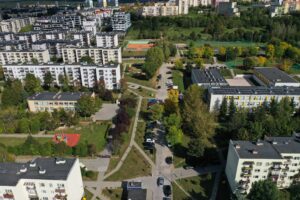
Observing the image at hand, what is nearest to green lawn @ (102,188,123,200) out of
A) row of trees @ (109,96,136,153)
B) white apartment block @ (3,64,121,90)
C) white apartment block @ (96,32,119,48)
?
row of trees @ (109,96,136,153)

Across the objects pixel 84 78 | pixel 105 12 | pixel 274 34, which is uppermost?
pixel 105 12

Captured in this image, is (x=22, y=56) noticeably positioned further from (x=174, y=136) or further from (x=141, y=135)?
(x=174, y=136)

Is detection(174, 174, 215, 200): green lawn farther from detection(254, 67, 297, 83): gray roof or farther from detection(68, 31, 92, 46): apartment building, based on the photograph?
detection(68, 31, 92, 46): apartment building

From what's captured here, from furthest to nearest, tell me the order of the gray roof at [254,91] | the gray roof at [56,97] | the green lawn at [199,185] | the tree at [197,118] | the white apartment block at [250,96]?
the gray roof at [56,97], the gray roof at [254,91], the white apartment block at [250,96], the tree at [197,118], the green lawn at [199,185]

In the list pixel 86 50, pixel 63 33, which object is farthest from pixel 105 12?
pixel 86 50

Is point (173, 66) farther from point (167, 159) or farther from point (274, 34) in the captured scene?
point (274, 34)

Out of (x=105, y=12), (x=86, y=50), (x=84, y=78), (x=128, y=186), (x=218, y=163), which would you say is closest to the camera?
(x=128, y=186)

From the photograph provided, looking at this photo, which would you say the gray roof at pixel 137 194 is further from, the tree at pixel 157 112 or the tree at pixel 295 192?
the tree at pixel 157 112

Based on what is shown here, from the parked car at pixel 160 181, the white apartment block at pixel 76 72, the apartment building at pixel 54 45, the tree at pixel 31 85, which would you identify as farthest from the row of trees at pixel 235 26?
the parked car at pixel 160 181

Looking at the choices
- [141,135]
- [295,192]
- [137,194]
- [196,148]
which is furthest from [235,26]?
[137,194]
